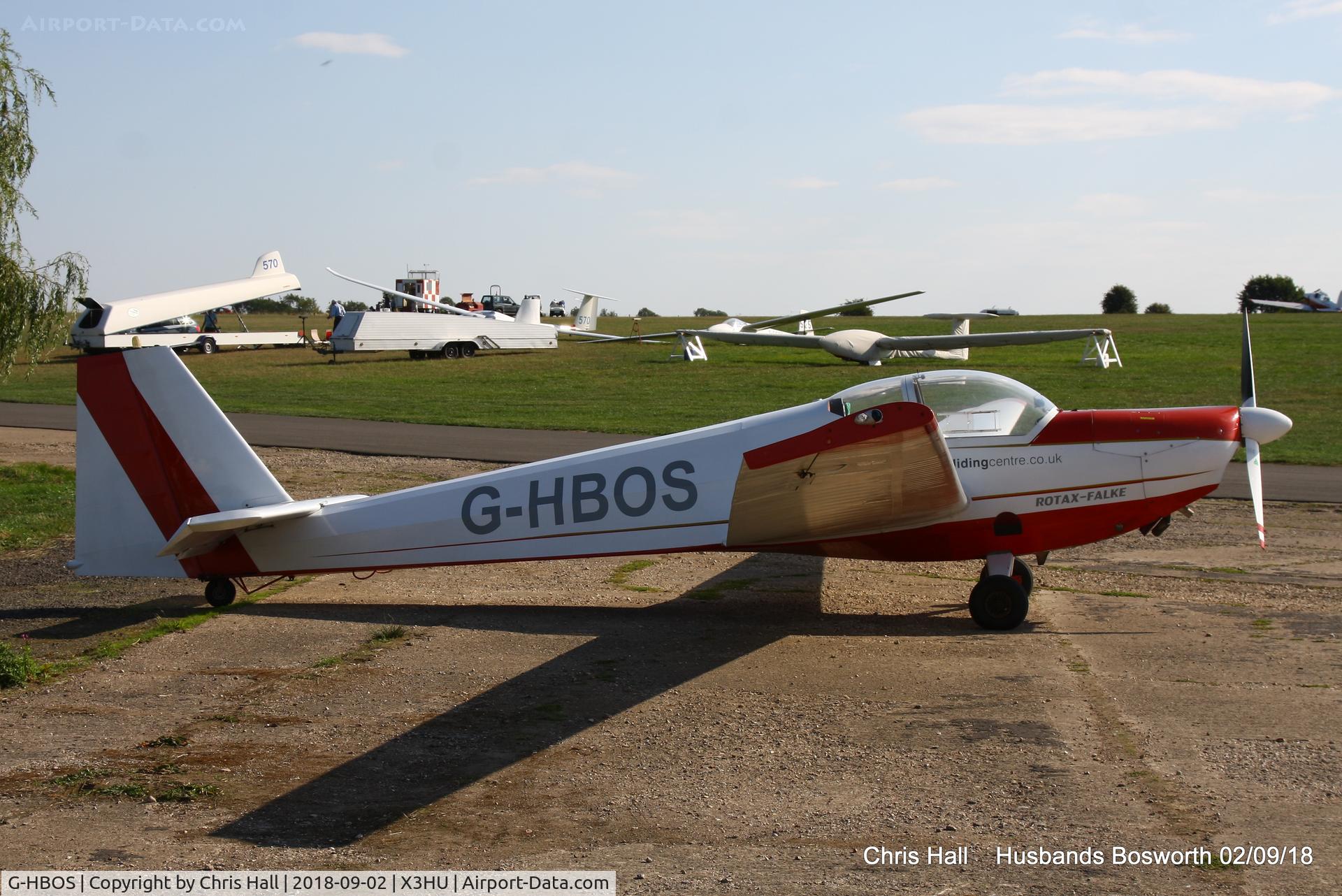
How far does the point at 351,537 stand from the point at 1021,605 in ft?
19.0

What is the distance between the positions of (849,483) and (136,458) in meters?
6.10

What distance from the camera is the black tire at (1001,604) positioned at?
8.87 metres

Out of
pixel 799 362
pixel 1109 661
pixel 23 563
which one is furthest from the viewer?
pixel 799 362

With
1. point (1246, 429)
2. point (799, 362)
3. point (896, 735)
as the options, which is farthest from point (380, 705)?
point (799, 362)

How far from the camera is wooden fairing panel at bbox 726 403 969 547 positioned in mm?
7781

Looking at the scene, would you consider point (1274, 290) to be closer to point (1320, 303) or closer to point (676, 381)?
point (1320, 303)

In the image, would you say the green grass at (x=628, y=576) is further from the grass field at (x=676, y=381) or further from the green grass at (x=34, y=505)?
the grass field at (x=676, y=381)

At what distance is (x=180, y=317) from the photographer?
119 ft

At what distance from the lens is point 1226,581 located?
1045 centimetres

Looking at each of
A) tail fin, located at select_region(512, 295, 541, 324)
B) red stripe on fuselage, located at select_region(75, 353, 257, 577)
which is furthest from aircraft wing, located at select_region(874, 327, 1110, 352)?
tail fin, located at select_region(512, 295, 541, 324)

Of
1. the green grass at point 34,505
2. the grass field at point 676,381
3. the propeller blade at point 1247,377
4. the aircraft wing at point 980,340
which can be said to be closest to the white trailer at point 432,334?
the grass field at point 676,381

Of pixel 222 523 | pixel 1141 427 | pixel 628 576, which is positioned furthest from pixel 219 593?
pixel 1141 427

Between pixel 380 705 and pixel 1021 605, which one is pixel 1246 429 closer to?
pixel 1021 605

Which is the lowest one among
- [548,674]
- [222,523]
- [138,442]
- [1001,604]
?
[548,674]
